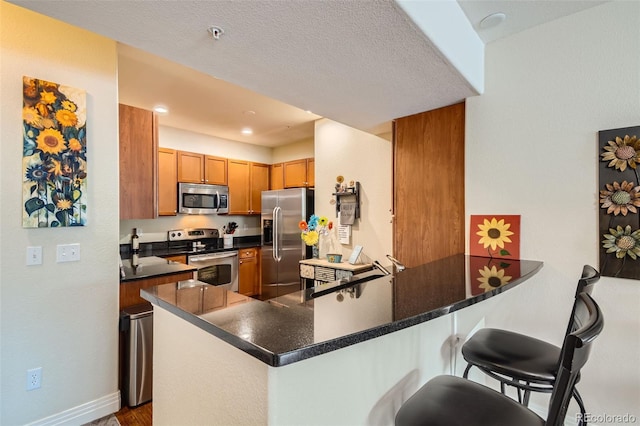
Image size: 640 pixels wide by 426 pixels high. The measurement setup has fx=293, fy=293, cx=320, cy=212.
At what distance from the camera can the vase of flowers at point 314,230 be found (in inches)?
129

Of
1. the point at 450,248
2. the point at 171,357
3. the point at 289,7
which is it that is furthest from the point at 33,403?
the point at 450,248

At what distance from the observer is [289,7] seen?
1167 mm

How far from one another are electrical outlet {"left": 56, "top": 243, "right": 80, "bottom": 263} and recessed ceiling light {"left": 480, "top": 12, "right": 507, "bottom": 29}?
3011 millimetres

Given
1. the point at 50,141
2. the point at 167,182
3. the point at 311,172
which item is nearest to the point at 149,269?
the point at 50,141

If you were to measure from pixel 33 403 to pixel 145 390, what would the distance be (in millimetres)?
621

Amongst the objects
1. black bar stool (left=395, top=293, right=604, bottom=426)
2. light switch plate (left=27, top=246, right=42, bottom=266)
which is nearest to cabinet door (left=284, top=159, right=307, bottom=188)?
light switch plate (left=27, top=246, right=42, bottom=266)

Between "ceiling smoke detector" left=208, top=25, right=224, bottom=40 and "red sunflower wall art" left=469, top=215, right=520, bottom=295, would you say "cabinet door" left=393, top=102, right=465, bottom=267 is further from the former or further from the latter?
"ceiling smoke detector" left=208, top=25, right=224, bottom=40

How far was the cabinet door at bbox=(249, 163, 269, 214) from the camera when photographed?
5.28 meters

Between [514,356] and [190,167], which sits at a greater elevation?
[190,167]

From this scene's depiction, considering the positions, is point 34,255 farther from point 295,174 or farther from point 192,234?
point 295,174

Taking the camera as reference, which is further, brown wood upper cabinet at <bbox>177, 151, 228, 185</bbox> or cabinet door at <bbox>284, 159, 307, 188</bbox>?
cabinet door at <bbox>284, 159, 307, 188</bbox>

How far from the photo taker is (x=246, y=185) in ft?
17.0

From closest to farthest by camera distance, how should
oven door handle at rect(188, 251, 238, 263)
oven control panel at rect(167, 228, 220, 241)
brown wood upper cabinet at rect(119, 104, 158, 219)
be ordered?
1. brown wood upper cabinet at rect(119, 104, 158, 219)
2. oven door handle at rect(188, 251, 238, 263)
3. oven control panel at rect(167, 228, 220, 241)

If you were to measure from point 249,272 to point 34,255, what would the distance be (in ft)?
10.4
